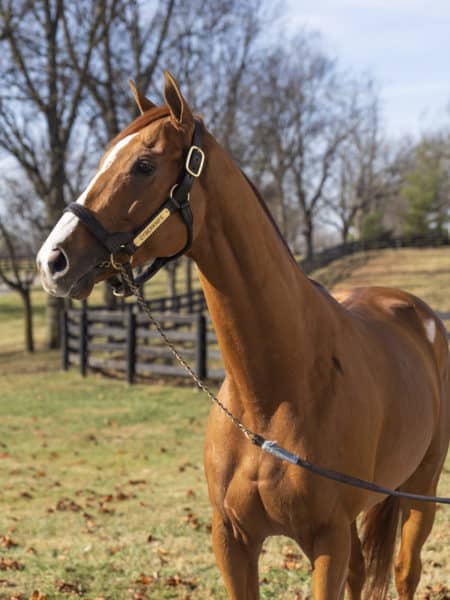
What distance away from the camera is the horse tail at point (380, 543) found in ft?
12.3

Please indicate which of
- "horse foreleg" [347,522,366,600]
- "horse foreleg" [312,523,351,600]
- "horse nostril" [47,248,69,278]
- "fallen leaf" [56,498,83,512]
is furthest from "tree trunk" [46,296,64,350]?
"horse nostril" [47,248,69,278]

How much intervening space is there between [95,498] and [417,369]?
427cm

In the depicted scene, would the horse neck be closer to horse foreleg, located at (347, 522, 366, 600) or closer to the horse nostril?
the horse nostril

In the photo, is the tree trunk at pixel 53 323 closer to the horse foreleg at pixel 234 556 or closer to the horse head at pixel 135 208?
the horse foreleg at pixel 234 556

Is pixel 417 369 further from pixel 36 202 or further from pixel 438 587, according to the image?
pixel 36 202

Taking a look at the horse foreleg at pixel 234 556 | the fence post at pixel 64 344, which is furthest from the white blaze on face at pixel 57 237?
the fence post at pixel 64 344

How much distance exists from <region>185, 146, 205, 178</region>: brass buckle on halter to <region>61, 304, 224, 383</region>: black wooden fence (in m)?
9.37

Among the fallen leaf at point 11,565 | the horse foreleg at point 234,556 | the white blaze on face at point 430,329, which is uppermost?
the white blaze on face at point 430,329

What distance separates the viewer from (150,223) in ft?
7.52

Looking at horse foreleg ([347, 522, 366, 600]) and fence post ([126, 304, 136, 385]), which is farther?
fence post ([126, 304, 136, 385])

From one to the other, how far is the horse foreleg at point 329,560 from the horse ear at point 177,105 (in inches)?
63.0

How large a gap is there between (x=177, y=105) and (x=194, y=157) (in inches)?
7.4

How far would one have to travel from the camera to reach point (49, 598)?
4340mm

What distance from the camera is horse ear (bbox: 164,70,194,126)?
2.30 meters
